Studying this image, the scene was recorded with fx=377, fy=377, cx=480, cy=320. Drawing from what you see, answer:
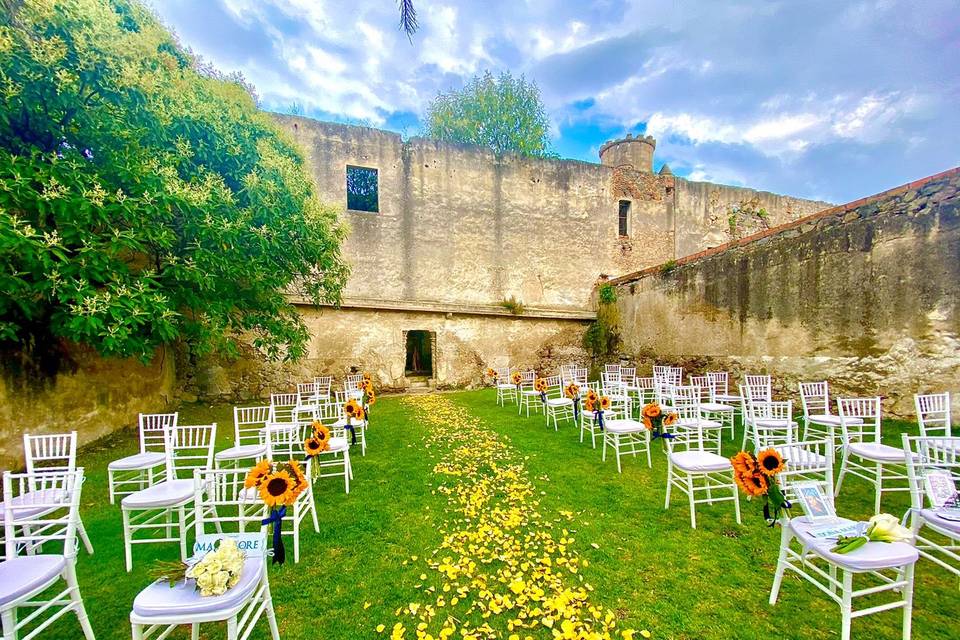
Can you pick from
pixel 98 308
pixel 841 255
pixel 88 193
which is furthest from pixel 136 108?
pixel 841 255

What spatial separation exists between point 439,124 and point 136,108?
15.7 m

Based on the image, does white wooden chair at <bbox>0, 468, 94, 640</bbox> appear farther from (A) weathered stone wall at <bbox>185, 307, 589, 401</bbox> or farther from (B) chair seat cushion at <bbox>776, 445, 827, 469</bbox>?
(A) weathered stone wall at <bbox>185, 307, 589, 401</bbox>

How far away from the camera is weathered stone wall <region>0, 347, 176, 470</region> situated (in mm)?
4863

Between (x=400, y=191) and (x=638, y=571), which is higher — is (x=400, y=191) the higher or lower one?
the higher one

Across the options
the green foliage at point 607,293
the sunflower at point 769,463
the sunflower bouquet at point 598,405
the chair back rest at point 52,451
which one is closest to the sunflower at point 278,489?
the chair back rest at point 52,451

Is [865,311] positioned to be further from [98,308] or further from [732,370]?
[98,308]

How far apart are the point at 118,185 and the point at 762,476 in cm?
714

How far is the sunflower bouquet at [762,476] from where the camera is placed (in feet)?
7.68

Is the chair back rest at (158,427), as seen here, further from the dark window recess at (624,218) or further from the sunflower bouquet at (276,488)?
the dark window recess at (624,218)

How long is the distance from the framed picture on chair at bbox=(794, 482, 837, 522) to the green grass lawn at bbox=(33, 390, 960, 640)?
1.90 ft

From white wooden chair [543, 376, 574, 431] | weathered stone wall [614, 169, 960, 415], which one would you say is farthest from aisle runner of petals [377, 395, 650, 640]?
weathered stone wall [614, 169, 960, 415]

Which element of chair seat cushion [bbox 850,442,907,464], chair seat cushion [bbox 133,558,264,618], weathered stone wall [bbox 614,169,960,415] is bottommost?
chair seat cushion [bbox 133,558,264,618]

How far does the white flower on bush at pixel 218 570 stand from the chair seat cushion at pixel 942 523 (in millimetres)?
3931

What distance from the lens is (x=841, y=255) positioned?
6434 millimetres
